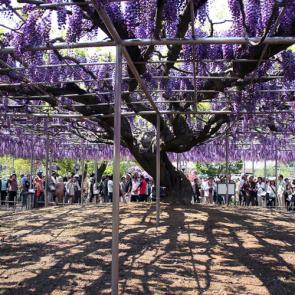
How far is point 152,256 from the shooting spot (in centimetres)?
610

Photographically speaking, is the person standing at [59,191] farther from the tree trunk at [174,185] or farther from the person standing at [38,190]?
the tree trunk at [174,185]

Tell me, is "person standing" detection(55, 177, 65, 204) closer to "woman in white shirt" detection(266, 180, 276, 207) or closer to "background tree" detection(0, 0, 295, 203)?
"background tree" detection(0, 0, 295, 203)

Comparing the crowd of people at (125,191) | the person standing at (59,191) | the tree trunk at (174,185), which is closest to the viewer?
the tree trunk at (174,185)

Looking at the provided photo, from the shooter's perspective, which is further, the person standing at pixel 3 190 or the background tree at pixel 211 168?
the background tree at pixel 211 168

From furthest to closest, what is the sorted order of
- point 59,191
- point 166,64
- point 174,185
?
point 59,191 < point 174,185 < point 166,64

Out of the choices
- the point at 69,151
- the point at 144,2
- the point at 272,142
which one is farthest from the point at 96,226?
the point at 69,151

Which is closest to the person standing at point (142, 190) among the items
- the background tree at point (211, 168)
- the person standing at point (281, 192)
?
the person standing at point (281, 192)

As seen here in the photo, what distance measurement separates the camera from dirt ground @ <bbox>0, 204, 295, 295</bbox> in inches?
188

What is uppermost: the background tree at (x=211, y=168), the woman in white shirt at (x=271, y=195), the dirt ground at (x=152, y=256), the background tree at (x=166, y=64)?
the background tree at (x=166, y=64)

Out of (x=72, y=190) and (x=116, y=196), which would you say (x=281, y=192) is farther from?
(x=116, y=196)

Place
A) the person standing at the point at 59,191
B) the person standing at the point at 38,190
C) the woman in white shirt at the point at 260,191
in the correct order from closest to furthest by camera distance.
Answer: the person standing at the point at 38,190
the person standing at the point at 59,191
the woman in white shirt at the point at 260,191

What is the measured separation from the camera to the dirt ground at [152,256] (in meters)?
4.77

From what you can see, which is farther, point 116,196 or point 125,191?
point 125,191

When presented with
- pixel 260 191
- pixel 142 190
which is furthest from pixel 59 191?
pixel 260 191
